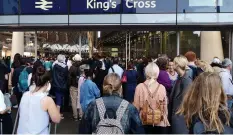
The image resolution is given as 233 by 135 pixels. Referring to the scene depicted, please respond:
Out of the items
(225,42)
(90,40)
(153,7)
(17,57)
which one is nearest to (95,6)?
(153,7)

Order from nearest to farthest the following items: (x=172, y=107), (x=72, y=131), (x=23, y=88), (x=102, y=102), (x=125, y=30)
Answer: (x=102, y=102)
(x=172, y=107)
(x=72, y=131)
(x=23, y=88)
(x=125, y=30)

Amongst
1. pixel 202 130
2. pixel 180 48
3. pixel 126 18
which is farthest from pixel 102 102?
pixel 180 48

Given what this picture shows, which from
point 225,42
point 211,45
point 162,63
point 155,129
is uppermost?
point 225,42

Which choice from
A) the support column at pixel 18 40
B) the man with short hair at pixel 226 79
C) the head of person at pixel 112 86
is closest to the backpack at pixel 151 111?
the head of person at pixel 112 86

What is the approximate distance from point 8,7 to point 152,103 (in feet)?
32.5

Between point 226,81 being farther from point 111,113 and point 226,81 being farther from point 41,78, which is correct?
point 111,113

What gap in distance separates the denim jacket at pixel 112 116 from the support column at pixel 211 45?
11225 mm

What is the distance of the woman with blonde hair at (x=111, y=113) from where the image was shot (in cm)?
438

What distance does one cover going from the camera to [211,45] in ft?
51.0

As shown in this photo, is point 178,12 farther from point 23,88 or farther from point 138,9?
point 23,88

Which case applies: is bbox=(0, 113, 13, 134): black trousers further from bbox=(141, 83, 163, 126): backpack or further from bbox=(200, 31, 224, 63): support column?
bbox=(200, 31, 224, 63): support column

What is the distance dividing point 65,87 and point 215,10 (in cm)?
579

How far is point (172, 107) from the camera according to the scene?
653 cm

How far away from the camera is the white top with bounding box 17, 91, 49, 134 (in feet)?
15.7
